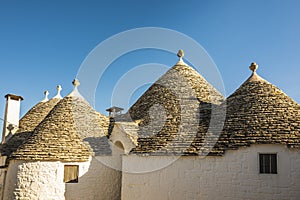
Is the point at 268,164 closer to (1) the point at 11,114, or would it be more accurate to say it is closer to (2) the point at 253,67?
(2) the point at 253,67

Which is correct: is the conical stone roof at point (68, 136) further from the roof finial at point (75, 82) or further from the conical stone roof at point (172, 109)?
the conical stone roof at point (172, 109)

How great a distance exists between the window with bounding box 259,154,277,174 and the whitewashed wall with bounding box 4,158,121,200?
24.3 feet

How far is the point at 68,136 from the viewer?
42.5 feet

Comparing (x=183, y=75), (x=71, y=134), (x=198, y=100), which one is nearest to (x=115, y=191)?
(x=71, y=134)

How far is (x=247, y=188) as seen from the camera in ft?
31.6

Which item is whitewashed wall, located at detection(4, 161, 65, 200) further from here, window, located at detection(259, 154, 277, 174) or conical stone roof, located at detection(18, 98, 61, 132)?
window, located at detection(259, 154, 277, 174)

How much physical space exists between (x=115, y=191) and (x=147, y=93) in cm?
552

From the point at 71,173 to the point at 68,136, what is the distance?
5.92 ft

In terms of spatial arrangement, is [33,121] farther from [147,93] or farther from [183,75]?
[183,75]

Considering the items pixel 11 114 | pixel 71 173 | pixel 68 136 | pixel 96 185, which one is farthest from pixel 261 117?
pixel 11 114

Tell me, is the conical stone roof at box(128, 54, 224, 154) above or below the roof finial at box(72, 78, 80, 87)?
below

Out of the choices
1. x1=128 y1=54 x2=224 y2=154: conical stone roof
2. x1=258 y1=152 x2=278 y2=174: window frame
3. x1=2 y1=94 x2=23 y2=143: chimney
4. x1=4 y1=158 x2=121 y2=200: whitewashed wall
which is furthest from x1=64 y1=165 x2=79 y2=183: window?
x1=258 y1=152 x2=278 y2=174: window frame

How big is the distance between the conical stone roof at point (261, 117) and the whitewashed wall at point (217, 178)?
1.11 feet

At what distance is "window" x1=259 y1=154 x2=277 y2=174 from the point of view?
9.45 meters
